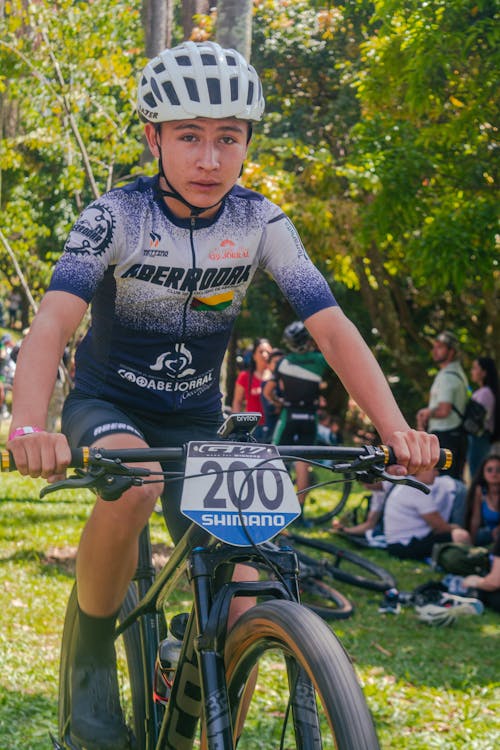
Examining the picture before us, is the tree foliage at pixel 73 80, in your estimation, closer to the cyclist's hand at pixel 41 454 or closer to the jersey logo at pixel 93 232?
the jersey logo at pixel 93 232

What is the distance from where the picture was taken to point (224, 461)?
7.73 feet

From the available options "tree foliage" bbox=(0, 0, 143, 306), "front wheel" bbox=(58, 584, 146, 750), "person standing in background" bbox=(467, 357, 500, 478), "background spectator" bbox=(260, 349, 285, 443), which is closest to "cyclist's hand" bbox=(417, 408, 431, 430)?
"person standing in background" bbox=(467, 357, 500, 478)

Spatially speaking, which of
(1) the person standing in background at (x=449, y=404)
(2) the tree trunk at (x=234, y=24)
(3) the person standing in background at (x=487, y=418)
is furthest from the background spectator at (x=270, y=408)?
(2) the tree trunk at (x=234, y=24)

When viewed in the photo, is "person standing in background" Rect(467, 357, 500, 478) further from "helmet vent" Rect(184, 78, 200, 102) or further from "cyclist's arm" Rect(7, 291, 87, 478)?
"cyclist's arm" Rect(7, 291, 87, 478)

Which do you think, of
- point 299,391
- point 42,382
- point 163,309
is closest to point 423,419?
point 299,391

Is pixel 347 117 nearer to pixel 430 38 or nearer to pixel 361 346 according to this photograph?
pixel 430 38

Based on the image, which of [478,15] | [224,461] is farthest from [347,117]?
[224,461]

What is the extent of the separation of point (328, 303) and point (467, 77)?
5.31 m

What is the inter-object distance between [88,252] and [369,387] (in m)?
0.87

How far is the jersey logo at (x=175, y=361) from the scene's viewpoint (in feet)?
10.4

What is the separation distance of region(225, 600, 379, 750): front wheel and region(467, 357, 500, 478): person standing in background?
842 cm

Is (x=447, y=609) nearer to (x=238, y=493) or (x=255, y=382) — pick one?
(x=238, y=493)

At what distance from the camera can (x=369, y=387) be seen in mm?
2805

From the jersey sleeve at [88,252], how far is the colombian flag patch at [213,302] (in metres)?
0.32
